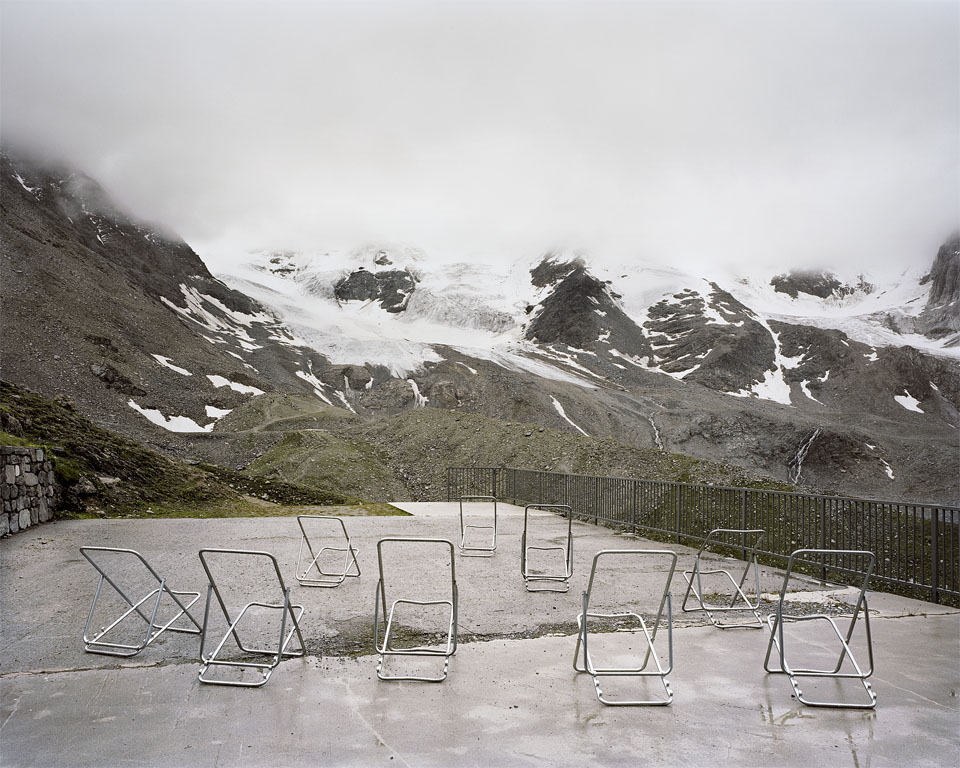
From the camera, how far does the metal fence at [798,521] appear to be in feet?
28.7

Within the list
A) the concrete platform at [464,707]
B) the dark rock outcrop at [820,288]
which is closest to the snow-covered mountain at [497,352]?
the dark rock outcrop at [820,288]

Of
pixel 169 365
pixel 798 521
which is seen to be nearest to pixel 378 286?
pixel 169 365

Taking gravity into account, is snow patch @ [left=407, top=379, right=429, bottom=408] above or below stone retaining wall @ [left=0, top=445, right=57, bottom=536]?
above

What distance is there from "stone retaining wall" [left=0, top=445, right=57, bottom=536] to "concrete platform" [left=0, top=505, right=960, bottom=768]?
4602 mm

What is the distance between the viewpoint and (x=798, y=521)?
14930 millimetres

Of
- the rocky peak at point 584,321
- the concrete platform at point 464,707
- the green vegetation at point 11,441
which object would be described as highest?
the rocky peak at point 584,321

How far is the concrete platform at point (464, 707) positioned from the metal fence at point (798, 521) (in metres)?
1.50

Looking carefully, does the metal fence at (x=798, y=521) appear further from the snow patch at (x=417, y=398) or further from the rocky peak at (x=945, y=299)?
the rocky peak at (x=945, y=299)

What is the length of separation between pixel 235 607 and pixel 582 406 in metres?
59.5

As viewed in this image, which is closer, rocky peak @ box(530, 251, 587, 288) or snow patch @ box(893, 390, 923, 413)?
snow patch @ box(893, 390, 923, 413)

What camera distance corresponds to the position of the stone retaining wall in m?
11.3

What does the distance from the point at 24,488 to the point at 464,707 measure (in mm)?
11115

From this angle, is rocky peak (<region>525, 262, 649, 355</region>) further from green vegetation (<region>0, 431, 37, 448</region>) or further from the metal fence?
green vegetation (<region>0, 431, 37, 448</region>)

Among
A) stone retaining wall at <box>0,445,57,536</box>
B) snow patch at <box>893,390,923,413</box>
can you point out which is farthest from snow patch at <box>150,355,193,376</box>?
snow patch at <box>893,390,923,413</box>
